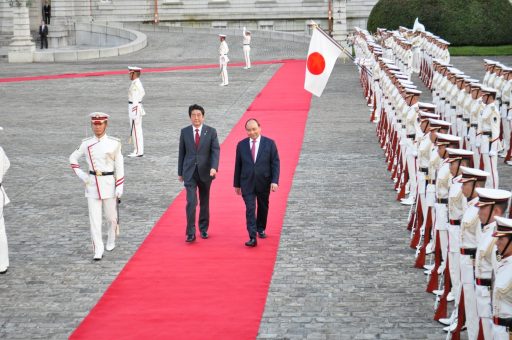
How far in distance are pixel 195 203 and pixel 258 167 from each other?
93cm

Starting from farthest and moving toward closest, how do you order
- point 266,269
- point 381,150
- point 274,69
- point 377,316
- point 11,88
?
point 274,69
point 11,88
point 381,150
point 266,269
point 377,316

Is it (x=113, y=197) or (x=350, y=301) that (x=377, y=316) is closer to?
(x=350, y=301)

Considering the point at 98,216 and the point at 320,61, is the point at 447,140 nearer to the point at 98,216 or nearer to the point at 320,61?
the point at 98,216

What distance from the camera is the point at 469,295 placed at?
836 centimetres

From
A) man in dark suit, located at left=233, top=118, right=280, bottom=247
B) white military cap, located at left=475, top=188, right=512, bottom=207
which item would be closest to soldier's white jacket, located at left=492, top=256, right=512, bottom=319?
white military cap, located at left=475, top=188, right=512, bottom=207

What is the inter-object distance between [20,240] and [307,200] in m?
4.35

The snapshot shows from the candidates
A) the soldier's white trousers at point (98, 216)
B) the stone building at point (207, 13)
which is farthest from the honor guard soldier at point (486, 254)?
the stone building at point (207, 13)

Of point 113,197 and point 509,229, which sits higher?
point 509,229

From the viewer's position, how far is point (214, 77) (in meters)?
34.0

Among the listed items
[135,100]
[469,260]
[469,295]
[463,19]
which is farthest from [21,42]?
[469,295]

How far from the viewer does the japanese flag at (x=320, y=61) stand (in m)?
15.8

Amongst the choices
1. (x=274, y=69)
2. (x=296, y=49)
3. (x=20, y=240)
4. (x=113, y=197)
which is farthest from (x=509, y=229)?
(x=296, y=49)

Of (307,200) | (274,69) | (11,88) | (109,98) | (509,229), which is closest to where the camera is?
(509,229)

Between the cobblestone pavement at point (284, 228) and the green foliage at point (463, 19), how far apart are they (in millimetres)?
14782
